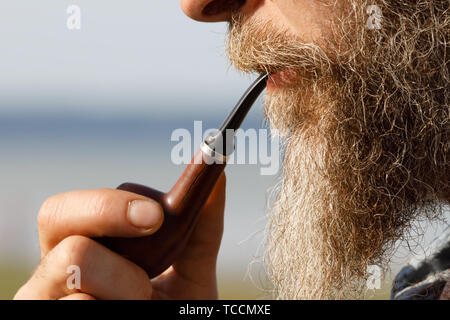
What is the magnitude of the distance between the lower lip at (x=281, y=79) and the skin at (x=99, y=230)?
0.08m

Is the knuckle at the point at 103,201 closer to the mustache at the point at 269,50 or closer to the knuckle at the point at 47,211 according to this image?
the knuckle at the point at 47,211

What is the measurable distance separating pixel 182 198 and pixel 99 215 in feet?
0.53

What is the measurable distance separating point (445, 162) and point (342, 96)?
30 centimetres

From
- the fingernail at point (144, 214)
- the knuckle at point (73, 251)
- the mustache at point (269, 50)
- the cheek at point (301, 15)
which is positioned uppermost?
the cheek at point (301, 15)

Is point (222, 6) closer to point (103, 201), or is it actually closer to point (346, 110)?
point (346, 110)

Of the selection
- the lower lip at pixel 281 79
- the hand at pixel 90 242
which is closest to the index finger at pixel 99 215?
the hand at pixel 90 242

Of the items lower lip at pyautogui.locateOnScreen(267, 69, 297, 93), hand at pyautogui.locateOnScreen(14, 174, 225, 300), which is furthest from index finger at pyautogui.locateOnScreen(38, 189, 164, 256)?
lower lip at pyautogui.locateOnScreen(267, 69, 297, 93)

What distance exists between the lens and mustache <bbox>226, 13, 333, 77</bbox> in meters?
1.04

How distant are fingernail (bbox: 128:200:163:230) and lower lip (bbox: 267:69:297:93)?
355 millimetres

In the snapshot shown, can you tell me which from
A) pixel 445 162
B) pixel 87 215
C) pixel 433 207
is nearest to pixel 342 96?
pixel 445 162

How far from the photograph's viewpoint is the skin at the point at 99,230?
3.17 feet

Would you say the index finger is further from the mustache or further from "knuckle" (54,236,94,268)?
the mustache

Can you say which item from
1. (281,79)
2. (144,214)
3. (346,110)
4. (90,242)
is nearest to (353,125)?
(346,110)
